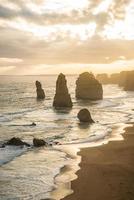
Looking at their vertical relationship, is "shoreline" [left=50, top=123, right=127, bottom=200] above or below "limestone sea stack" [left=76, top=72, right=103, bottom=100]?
below

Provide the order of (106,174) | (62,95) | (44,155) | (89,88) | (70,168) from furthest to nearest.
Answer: (89,88) → (62,95) → (44,155) → (70,168) → (106,174)

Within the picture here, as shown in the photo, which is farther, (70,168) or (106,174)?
(70,168)

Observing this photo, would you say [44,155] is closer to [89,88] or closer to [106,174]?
[106,174]

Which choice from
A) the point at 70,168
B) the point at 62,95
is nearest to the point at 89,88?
the point at 62,95

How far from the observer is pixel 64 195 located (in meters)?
27.6

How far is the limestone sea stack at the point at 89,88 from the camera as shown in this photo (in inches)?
5246

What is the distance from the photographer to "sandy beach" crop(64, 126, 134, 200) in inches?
1091

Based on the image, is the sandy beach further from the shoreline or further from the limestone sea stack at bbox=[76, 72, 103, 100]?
the limestone sea stack at bbox=[76, 72, 103, 100]

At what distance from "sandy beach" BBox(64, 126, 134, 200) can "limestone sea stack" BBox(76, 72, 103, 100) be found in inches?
3415

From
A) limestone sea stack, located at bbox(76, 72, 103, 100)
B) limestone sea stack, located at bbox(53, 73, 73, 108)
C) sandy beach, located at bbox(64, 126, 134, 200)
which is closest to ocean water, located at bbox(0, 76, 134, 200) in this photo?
sandy beach, located at bbox(64, 126, 134, 200)

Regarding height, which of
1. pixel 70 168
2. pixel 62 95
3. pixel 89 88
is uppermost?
pixel 89 88

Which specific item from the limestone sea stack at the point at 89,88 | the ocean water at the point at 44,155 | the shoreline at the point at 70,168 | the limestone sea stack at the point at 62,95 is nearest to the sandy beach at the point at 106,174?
the shoreline at the point at 70,168

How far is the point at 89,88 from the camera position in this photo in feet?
438

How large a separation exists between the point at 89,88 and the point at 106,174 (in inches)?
3981
